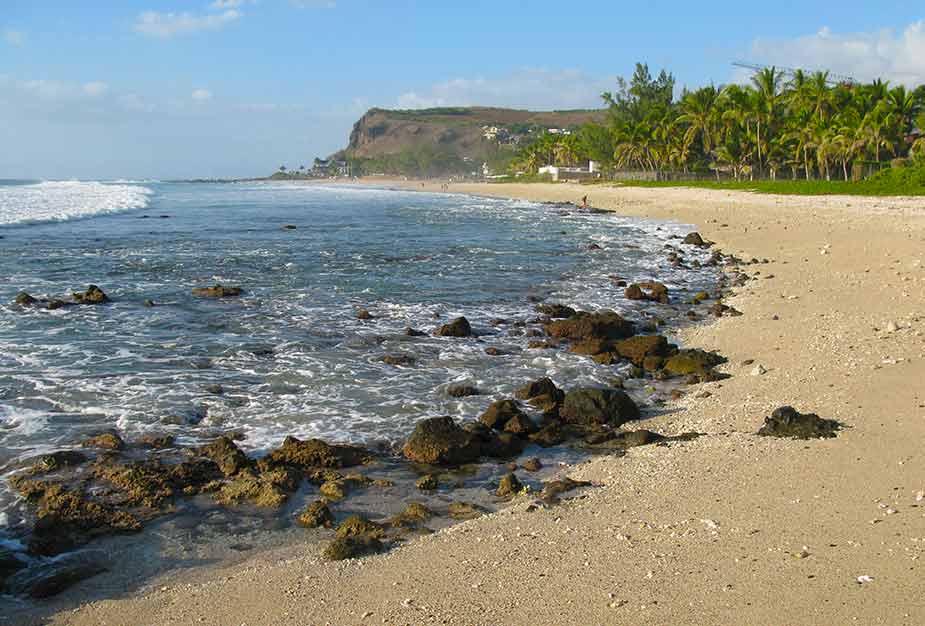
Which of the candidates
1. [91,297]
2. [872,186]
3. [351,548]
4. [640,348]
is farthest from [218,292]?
[872,186]

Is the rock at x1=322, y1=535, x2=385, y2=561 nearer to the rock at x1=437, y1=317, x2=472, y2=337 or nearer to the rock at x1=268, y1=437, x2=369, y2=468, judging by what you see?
the rock at x1=268, y1=437, x2=369, y2=468

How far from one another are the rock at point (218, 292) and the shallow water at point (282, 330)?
16.3 inches

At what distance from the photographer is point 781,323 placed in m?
13.9

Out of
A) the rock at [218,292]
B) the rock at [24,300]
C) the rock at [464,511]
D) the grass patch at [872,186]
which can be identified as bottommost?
the rock at [464,511]

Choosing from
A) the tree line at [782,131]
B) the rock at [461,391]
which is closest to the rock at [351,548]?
the rock at [461,391]

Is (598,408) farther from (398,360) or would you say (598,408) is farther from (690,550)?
(398,360)

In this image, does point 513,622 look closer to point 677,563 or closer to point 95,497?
point 677,563

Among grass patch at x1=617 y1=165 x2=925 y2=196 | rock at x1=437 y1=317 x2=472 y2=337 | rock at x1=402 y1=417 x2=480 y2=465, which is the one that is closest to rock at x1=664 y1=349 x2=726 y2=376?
rock at x1=437 y1=317 x2=472 y2=337

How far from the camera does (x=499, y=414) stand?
9359 millimetres

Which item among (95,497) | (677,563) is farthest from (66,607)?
(677,563)

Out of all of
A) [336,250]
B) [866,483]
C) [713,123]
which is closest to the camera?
[866,483]

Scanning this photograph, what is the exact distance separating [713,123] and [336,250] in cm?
5165

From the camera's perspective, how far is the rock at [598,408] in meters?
9.54

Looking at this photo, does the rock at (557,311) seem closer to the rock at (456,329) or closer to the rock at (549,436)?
the rock at (456,329)
